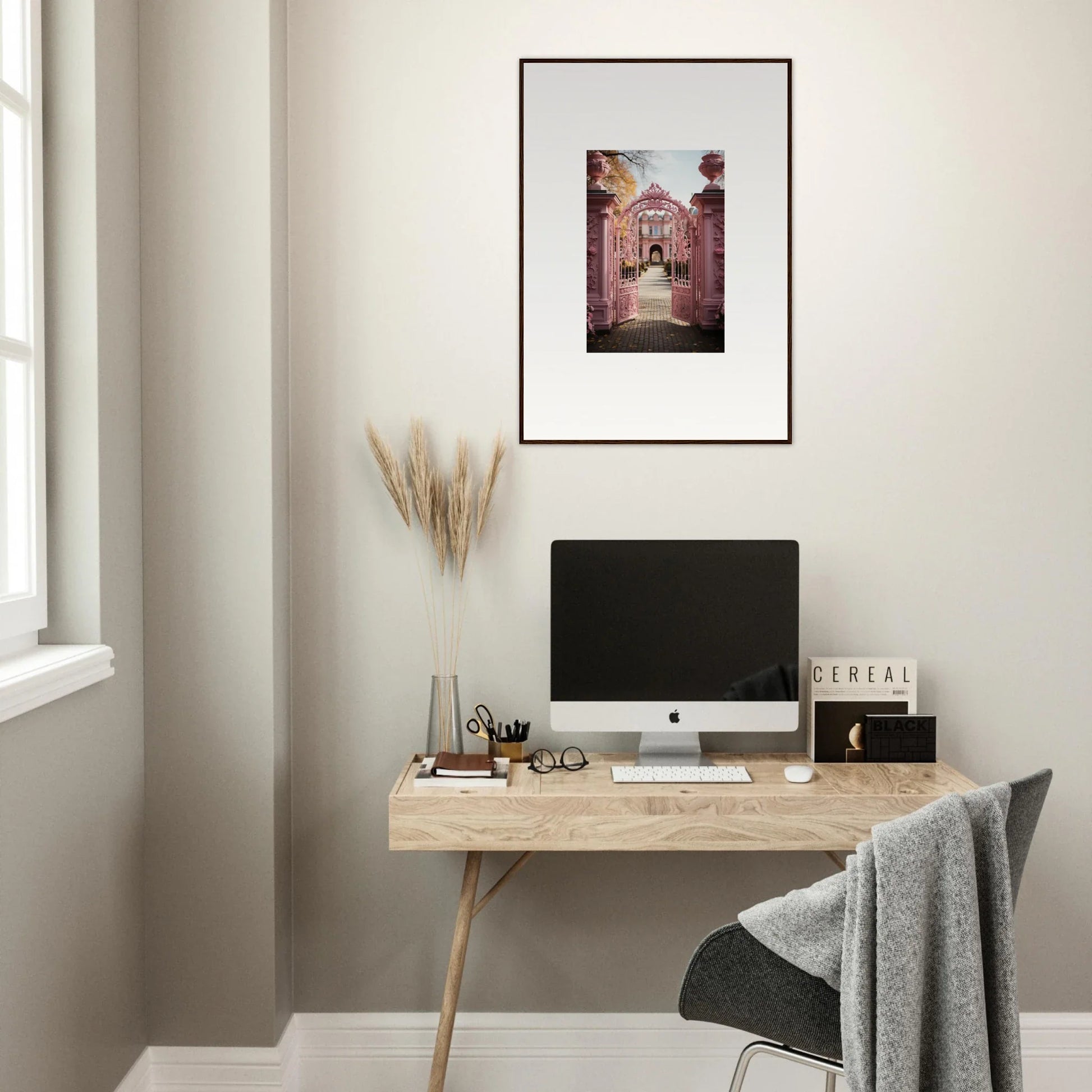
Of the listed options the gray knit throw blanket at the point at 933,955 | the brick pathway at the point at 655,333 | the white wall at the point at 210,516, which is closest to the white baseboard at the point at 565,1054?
the white wall at the point at 210,516

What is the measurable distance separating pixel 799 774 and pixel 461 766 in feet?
2.30

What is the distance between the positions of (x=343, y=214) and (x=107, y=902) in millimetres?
1575

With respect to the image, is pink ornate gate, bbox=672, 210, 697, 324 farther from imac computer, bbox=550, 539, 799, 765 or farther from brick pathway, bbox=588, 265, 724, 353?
imac computer, bbox=550, 539, 799, 765

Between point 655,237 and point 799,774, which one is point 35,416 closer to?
point 655,237

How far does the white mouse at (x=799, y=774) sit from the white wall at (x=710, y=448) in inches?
10.9

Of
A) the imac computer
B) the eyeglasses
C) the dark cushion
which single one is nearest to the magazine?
the imac computer

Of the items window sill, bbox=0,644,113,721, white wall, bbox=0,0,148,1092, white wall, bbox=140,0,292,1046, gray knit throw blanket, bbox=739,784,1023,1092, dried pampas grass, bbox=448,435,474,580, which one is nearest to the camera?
gray knit throw blanket, bbox=739,784,1023,1092

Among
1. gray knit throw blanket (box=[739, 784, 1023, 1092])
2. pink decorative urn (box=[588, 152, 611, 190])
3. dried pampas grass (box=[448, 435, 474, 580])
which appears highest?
pink decorative urn (box=[588, 152, 611, 190])

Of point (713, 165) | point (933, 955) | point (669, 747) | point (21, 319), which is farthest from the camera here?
point (713, 165)

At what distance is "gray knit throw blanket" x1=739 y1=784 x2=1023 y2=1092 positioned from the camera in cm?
136

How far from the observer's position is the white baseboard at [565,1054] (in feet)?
7.52

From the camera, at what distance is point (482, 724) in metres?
2.23

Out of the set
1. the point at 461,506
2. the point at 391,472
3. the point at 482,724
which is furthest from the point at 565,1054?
the point at 391,472

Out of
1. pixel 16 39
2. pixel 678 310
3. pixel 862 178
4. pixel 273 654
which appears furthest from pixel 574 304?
pixel 16 39
